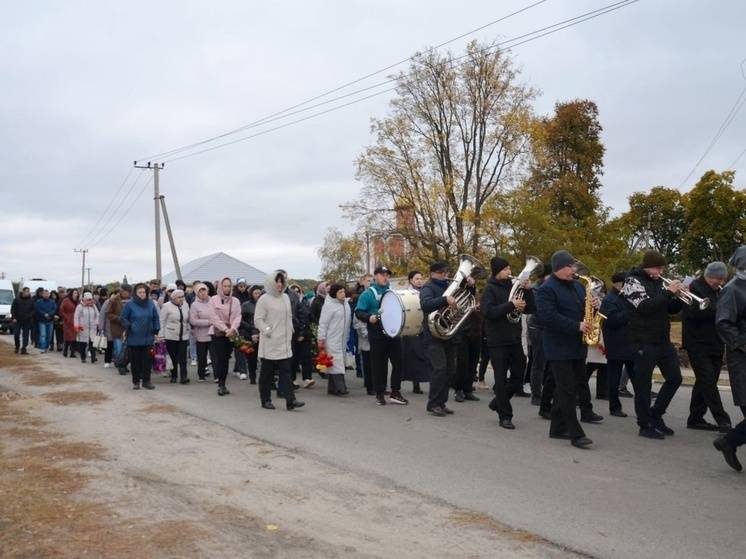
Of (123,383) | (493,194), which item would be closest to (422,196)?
(493,194)

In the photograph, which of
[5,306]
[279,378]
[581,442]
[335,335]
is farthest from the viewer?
[5,306]

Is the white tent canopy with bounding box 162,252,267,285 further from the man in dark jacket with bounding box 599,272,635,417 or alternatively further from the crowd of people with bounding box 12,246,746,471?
the man in dark jacket with bounding box 599,272,635,417

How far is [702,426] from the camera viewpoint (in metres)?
9.15

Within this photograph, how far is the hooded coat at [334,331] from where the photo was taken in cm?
1271

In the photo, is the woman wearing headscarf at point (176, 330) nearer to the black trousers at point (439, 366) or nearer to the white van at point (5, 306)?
the black trousers at point (439, 366)

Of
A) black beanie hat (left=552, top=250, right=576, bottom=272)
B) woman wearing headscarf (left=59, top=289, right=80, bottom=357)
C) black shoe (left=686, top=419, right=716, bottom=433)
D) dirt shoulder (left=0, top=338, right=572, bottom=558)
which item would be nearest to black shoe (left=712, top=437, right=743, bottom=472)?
black shoe (left=686, top=419, right=716, bottom=433)

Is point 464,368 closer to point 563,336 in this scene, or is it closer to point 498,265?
point 498,265

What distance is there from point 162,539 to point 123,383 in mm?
9921

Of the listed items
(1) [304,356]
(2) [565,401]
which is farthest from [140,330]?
(2) [565,401]

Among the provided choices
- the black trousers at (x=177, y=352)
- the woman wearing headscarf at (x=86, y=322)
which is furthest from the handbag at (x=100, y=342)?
the black trousers at (x=177, y=352)

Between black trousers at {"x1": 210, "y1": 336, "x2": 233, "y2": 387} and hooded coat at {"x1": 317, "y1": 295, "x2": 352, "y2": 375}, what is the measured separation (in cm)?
175

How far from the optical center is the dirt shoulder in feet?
16.5

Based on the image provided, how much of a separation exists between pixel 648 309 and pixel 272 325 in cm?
504

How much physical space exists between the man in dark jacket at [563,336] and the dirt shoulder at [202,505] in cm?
257
